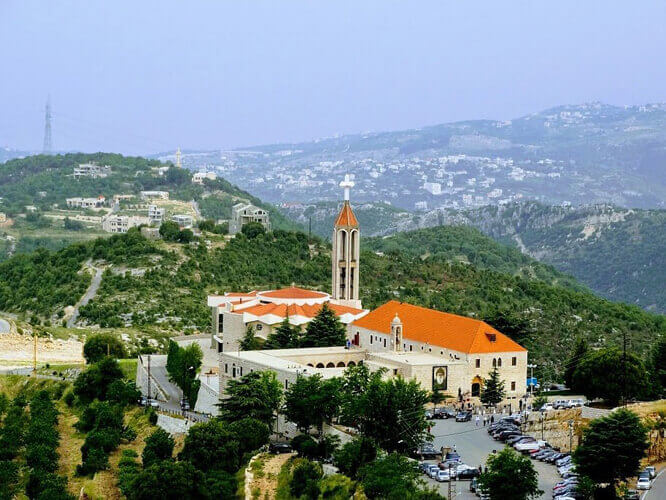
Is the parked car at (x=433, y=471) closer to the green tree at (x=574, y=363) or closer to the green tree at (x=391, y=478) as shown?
A: the green tree at (x=391, y=478)

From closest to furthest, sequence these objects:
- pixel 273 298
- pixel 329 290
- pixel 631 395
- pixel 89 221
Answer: pixel 631 395
pixel 273 298
pixel 329 290
pixel 89 221

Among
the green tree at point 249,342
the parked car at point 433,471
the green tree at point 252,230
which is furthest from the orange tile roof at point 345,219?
the green tree at point 252,230

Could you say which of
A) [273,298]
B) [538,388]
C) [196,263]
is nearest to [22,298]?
[196,263]

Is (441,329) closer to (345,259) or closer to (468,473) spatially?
(345,259)

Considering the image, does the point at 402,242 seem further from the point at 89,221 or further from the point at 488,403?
the point at 488,403

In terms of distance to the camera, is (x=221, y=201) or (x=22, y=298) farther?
(x=221, y=201)

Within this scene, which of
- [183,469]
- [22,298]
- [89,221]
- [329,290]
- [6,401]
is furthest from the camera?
[89,221]

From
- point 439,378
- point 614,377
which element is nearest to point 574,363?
point 614,377

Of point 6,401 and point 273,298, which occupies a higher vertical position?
point 273,298
